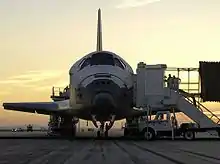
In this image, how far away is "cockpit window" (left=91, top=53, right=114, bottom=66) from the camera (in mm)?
28750

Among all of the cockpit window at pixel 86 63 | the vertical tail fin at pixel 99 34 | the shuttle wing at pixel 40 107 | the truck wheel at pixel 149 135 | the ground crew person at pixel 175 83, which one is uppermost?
the vertical tail fin at pixel 99 34

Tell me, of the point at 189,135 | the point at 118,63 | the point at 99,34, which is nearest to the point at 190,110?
the point at 189,135

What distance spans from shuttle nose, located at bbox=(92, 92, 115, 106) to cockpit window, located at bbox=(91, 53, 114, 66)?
2.98 meters

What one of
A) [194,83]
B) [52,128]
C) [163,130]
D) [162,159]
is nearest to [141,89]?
[163,130]

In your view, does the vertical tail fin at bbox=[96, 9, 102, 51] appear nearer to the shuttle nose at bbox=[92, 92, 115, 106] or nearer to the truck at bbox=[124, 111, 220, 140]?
the truck at bbox=[124, 111, 220, 140]

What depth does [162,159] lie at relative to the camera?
14.3 metres

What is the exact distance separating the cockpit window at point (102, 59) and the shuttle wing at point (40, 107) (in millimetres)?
4604

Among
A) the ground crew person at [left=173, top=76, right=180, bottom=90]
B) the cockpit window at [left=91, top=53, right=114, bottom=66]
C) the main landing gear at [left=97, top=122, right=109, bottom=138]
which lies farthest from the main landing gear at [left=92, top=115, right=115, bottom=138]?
the ground crew person at [left=173, top=76, right=180, bottom=90]

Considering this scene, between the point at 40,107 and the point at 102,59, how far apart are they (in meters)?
7.01

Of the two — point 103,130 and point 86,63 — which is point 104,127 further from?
point 86,63

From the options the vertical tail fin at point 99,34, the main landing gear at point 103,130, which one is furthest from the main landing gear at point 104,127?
the vertical tail fin at point 99,34

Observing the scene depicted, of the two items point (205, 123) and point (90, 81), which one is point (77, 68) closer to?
point (90, 81)

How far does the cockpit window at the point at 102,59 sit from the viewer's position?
2875cm

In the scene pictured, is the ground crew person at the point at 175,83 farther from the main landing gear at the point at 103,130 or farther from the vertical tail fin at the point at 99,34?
the vertical tail fin at the point at 99,34
